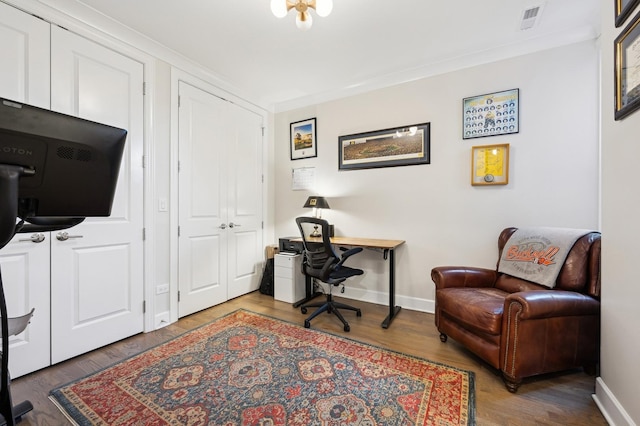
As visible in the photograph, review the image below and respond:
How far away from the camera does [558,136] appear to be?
7.70ft

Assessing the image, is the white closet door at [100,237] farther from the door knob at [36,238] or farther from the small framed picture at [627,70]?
the small framed picture at [627,70]

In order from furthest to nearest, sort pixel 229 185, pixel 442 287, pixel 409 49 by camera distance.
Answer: pixel 229 185
pixel 409 49
pixel 442 287

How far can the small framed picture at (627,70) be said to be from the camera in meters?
1.23

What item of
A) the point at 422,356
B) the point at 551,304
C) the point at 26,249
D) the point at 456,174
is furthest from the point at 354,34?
the point at 26,249

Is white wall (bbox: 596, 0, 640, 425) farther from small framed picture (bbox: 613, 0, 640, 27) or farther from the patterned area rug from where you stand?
the patterned area rug

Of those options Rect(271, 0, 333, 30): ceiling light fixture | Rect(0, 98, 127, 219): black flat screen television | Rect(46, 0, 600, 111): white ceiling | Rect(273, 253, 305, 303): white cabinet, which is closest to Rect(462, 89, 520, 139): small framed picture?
Rect(46, 0, 600, 111): white ceiling

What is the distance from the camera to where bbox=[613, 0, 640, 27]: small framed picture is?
4.09 feet

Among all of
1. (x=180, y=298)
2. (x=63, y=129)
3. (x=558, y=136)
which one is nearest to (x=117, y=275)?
(x=180, y=298)

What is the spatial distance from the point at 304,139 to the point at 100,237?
2.46m

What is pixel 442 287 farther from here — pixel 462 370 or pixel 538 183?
pixel 538 183

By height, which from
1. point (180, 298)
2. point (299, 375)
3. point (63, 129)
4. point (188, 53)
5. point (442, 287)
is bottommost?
point (299, 375)

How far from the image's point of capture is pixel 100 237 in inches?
85.5

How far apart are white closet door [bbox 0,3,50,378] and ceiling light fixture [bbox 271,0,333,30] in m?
1.63

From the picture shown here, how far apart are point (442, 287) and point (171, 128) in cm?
288
